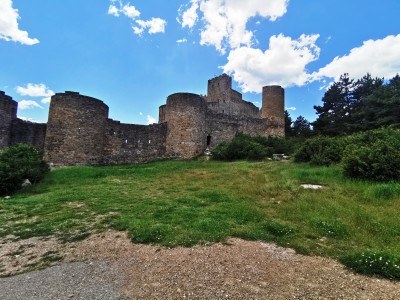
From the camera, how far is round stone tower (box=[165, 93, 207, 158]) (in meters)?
26.0

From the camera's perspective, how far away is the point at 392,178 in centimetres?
1084

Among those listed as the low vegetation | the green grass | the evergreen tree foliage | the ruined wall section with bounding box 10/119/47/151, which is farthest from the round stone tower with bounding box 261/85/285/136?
the ruined wall section with bounding box 10/119/47/151

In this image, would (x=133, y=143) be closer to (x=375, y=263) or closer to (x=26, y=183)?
(x=26, y=183)

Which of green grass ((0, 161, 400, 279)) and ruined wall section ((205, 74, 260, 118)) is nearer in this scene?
green grass ((0, 161, 400, 279))

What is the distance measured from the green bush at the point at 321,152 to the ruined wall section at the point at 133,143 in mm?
12736

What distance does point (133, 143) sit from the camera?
25297 mm

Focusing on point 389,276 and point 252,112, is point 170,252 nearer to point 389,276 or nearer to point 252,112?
point 389,276

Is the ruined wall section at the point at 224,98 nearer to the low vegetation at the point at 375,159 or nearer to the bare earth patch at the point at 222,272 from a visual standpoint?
the low vegetation at the point at 375,159

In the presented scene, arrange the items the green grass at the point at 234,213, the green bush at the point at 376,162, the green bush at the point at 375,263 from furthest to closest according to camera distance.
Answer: the green bush at the point at 376,162 < the green grass at the point at 234,213 < the green bush at the point at 375,263

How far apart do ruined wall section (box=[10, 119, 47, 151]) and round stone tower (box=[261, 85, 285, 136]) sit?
27095 mm

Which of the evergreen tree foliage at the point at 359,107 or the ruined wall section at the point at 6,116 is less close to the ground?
the evergreen tree foliage at the point at 359,107

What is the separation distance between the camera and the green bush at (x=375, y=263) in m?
4.88

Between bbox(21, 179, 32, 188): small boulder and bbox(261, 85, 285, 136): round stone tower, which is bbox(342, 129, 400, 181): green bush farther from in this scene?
bbox(261, 85, 285, 136): round stone tower

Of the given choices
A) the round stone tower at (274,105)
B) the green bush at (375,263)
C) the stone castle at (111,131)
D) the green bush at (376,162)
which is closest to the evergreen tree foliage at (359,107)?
the round stone tower at (274,105)
